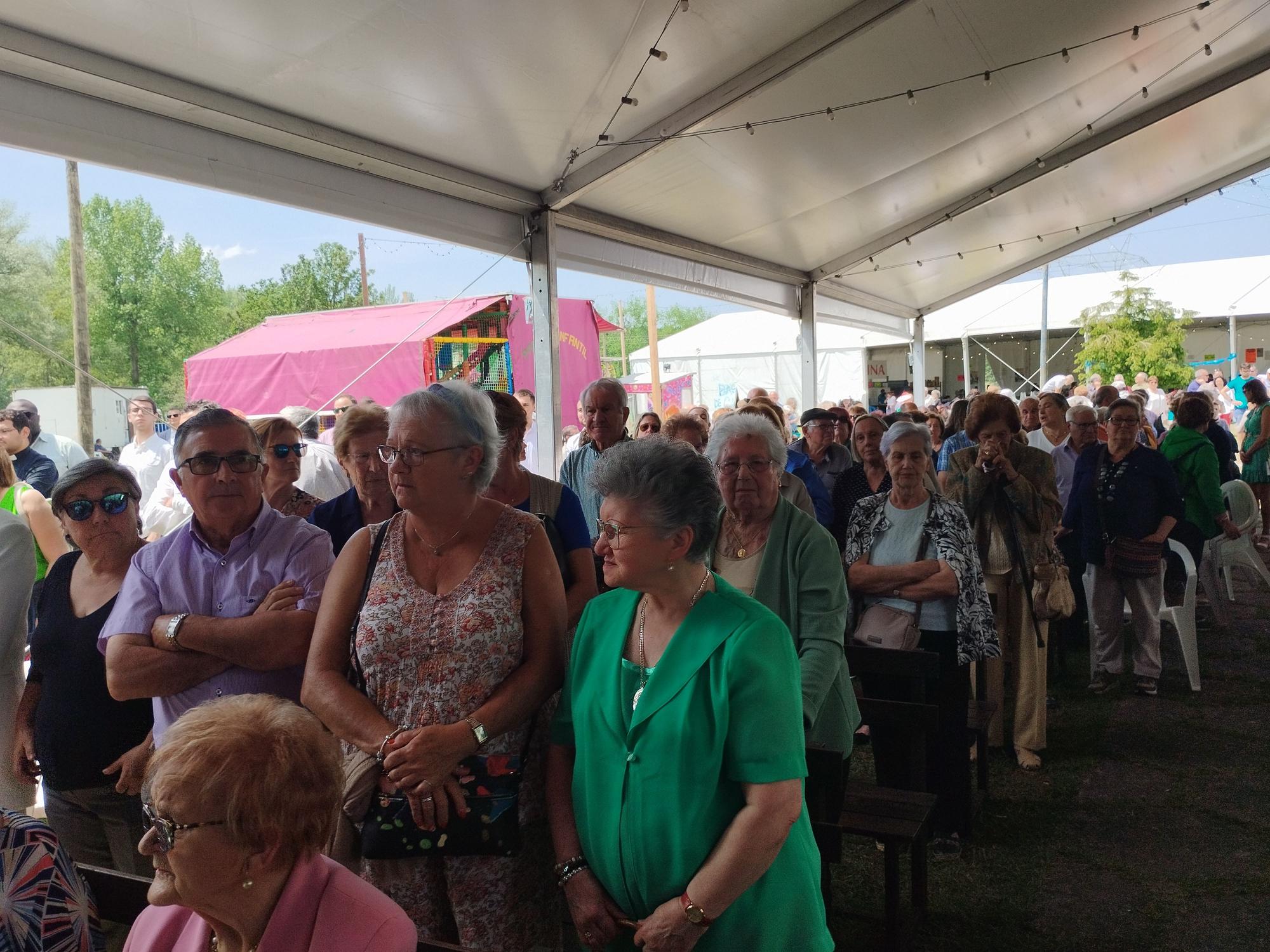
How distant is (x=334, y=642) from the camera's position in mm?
1955

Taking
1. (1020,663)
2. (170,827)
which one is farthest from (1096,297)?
(170,827)

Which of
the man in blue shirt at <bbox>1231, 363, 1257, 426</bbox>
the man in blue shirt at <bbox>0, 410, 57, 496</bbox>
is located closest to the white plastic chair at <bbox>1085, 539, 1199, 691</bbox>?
the man in blue shirt at <bbox>0, 410, 57, 496</bbox>

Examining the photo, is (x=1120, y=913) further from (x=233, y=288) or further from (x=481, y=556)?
(x=233, y=288)

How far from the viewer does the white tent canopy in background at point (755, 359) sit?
71.4 ft

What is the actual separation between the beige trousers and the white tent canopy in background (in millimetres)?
16527

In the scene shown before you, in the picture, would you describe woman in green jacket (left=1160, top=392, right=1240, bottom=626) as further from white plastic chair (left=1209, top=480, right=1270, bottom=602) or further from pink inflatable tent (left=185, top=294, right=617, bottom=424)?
pink inflatable tent (left=185, top=294, right=617, bottom=424)

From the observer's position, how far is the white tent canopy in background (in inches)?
857

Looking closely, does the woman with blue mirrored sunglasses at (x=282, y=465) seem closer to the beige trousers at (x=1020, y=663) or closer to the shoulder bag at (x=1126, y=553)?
the beige trousers at (x=1020, y=663)

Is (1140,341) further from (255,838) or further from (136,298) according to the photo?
(136,298)

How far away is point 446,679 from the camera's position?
6.13 ft

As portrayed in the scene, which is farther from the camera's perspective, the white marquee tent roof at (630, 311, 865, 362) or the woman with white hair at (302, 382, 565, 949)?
the white marquee tent roof at (630, 311, 865, 362)

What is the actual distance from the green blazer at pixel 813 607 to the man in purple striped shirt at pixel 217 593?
1076 mm

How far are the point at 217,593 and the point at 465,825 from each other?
0.84 metres

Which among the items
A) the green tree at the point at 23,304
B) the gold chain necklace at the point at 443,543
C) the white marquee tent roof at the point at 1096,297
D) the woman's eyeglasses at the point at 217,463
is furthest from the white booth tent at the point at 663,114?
the green tree at the point at 23,304
